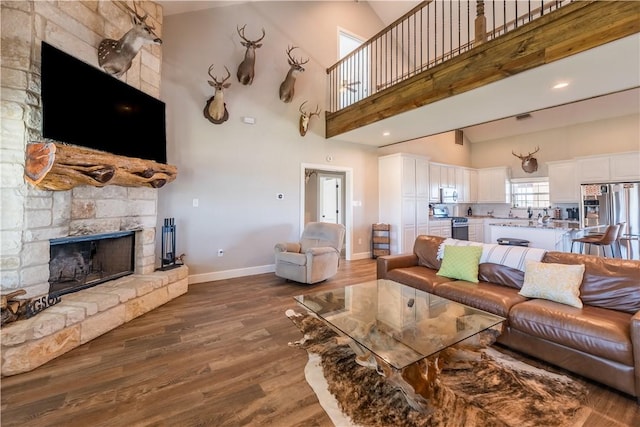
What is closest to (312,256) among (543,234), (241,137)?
(241,137)

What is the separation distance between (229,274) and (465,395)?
3.73 m

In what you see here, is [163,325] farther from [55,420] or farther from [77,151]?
[77,151]

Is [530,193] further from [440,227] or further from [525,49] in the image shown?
[525,49]

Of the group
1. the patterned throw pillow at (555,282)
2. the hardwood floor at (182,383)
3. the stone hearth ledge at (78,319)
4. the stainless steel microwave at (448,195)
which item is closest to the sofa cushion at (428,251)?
the patterned throw pillow at (555,282)

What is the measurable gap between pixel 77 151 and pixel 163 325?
1.83 m

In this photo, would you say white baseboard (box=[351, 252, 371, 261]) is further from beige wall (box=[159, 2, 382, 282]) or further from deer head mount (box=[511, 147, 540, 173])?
deer head mount (box=[511, 147, 540, 173])

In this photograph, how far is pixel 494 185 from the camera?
25.0 ft

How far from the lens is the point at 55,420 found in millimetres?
1502

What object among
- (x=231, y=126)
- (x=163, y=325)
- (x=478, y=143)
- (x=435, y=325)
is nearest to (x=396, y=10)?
(x=478, y=143)

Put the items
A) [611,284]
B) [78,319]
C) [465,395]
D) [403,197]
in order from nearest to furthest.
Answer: [465,395]
[611,284]
[78,319]
[403,197]

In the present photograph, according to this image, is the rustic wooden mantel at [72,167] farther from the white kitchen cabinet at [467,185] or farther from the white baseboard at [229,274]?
the white kitchen cabinet at [467,185]

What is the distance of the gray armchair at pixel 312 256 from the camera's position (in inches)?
152

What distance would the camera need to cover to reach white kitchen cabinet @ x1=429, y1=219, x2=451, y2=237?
6617 mm

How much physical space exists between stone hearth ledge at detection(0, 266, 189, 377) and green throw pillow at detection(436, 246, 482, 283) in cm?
335
